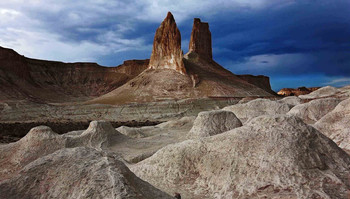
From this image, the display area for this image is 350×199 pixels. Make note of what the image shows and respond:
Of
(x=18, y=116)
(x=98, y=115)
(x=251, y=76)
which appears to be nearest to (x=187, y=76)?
(x=98, y=115)

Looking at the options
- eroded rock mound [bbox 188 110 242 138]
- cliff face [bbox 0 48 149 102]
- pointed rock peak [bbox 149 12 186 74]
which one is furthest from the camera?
cliff face [bbox 0 48 149 102]

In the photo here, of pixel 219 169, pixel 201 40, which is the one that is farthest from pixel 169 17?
pixel 219 169

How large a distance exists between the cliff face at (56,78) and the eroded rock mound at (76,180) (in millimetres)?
59344

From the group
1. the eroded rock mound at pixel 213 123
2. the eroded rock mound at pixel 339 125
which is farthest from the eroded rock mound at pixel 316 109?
the eroded rock mound at pixel 213 123

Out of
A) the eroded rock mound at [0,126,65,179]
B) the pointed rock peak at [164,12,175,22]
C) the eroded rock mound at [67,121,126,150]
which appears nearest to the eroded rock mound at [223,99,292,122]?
the eroded rock mound at [67,121,126,150]

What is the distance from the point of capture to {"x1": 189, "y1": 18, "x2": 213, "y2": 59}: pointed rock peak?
2906 inches

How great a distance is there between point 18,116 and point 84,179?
3941 centimetres

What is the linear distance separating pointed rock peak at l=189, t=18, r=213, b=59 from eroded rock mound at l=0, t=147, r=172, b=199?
7009 centimetres

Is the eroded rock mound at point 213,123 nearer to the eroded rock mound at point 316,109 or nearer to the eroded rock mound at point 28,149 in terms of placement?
the eroded rock mound at point 316,109

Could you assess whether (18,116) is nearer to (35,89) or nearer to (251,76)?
(35,89)

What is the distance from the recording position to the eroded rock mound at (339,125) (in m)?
9.89

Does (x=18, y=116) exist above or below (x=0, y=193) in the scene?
below

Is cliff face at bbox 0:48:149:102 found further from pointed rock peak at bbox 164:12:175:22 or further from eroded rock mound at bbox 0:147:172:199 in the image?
eroded rock mound at bbox 0:147:172:199

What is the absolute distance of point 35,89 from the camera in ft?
227
